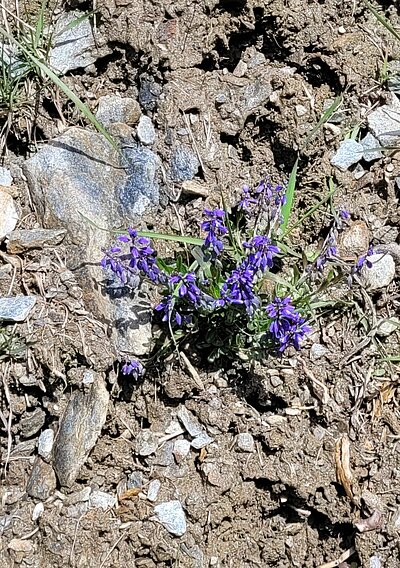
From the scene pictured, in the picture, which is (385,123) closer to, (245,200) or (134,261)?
(245,200)

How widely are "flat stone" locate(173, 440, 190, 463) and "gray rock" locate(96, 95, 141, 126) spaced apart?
4.81ft

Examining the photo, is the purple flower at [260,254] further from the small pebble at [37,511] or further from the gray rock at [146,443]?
the small pebble at [37,511]

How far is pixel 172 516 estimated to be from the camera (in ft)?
9.91

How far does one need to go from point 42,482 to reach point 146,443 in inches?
17.6

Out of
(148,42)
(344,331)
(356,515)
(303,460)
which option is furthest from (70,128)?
(356,515)

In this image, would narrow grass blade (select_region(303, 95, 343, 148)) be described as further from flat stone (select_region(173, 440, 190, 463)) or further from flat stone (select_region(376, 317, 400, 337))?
flat stone (select_region(173, 440, 190, 463))

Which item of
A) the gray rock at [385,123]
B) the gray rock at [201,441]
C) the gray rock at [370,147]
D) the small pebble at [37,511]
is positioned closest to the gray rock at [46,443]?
the small pebble at [37,511]

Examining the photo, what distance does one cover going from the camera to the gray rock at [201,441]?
312 cm

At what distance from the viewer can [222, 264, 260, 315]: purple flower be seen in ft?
9.26

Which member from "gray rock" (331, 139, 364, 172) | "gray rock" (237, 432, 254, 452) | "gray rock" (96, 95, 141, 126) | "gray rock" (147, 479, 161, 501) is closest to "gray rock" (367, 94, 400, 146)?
"gray rock" (331, 139, 364, 172)

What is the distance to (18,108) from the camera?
10.9 ft

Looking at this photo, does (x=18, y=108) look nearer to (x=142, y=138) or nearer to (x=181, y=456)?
(x=142, y=138)

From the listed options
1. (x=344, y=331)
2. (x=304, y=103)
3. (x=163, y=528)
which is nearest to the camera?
(x=163, y=528)

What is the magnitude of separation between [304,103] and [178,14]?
0.73 m
